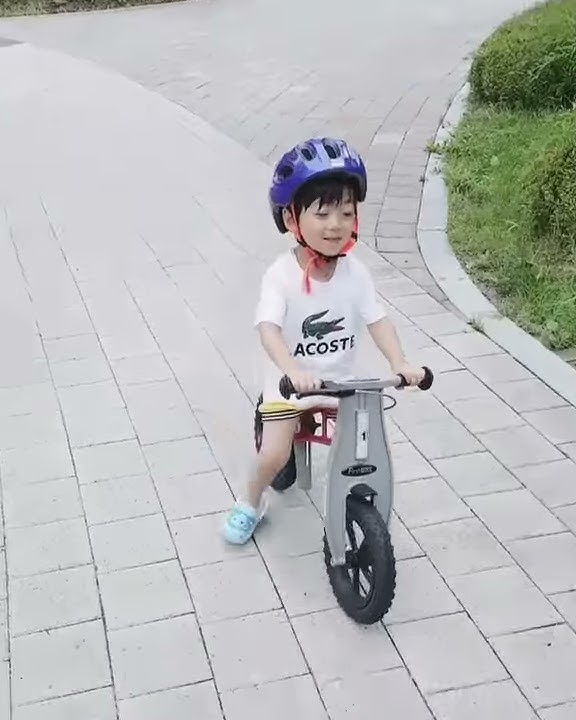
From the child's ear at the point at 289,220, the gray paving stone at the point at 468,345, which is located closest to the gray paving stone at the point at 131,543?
the child's ear at the point at 289,220

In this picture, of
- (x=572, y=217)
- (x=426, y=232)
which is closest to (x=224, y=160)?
(x=426, y=232)

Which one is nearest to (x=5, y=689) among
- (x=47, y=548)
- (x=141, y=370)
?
(x=47, y=548)

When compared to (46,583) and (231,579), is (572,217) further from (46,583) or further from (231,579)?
(46,583)

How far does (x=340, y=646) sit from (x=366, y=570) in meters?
0.23

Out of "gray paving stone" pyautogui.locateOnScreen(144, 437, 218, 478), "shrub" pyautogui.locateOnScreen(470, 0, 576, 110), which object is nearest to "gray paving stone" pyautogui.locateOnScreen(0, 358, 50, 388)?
"gray paving stone" pyautogui.locateOnScreen(144, 437, 218, 478)

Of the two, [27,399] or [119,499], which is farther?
[27,399]

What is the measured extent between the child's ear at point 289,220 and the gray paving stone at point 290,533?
1.11 meters

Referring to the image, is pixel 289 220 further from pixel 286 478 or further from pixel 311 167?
pixel 286 478

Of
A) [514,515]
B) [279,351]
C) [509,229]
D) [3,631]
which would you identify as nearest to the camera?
[279,351]

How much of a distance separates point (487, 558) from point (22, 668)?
148cm

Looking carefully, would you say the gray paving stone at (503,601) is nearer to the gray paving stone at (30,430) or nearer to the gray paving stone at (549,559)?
the gray paving stone at (549,559)

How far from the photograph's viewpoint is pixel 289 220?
9.64ft

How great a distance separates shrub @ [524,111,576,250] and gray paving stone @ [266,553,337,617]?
282 centimetres

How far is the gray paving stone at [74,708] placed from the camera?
280cm
